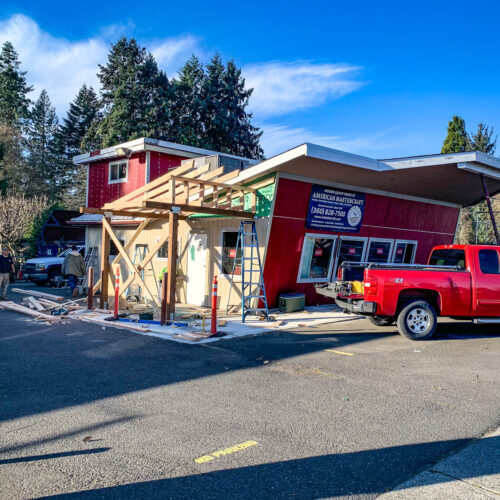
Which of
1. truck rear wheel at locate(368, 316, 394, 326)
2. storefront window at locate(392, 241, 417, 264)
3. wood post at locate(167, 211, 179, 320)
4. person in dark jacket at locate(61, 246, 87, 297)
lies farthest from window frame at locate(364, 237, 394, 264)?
person in dark jacket at locate(61, 246, 87, 297)

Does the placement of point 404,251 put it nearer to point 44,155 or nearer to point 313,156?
point 313,156

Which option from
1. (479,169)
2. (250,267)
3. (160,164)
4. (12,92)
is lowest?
(250,267)

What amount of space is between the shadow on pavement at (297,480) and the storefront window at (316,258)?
9.93 m

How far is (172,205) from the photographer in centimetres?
1101

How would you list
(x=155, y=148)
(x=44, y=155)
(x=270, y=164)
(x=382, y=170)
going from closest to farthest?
(x=270, y=164) → (x=382, y=170) → (x=155, y=148) → (x=44, y=155)

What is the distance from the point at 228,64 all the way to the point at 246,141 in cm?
A: 755

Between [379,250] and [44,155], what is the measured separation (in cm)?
4853

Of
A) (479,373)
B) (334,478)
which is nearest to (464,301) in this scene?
(479,373)

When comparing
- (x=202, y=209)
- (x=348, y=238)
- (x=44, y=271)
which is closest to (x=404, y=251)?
(x=348, y=238)

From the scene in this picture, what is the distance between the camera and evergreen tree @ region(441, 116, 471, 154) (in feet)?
115

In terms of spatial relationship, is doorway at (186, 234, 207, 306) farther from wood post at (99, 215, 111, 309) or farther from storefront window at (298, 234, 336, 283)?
storefront window at (298, 234, 336, 283)

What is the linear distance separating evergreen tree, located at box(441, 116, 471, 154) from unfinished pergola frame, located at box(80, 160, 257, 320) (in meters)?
27.5

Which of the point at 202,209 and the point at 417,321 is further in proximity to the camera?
the point at 202,209

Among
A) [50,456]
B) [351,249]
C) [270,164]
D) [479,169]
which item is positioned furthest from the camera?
[351,249]
